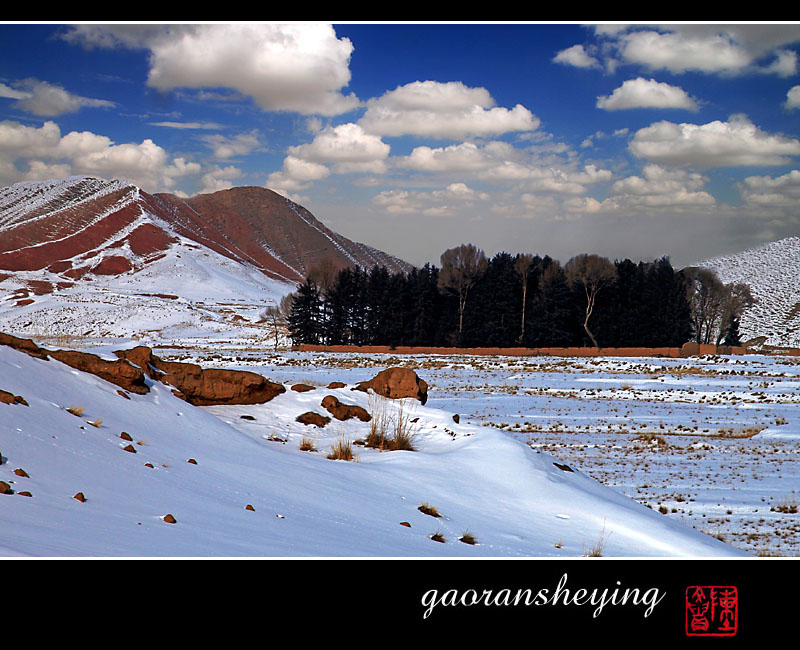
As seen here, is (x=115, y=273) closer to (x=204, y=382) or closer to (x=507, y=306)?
(x=507, y=306)

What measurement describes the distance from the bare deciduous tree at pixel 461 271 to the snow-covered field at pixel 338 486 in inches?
1609

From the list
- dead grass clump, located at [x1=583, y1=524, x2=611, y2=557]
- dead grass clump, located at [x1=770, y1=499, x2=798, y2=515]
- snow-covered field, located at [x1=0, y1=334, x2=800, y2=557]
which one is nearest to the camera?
snow-covered field, located at [x1=0, y1=334, x2=800, y2=557]

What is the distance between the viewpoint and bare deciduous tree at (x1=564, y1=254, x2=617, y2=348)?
2148 inches

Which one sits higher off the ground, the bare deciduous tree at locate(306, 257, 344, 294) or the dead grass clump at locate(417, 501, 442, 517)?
the bare deciduous tree at locate(306, 257, 344, 294)

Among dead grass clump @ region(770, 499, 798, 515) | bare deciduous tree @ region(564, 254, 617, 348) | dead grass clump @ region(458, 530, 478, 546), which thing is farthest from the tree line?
dead grass clump @ region(458, 530, 478, 546)

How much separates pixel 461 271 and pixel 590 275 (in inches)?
498

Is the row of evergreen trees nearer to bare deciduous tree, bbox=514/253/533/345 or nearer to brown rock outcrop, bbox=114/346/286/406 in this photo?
bare deciduous tree, bbox=514/253/533/345

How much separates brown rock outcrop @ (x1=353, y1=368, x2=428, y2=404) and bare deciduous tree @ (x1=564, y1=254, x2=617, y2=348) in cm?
4368

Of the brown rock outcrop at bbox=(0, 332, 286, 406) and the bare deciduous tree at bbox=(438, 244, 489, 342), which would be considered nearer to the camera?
the brown rock outcrop at bbox=(0, 332, 286, 406)

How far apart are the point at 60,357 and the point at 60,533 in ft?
22.1

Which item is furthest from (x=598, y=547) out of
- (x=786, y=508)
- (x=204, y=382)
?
(x=204, y=382)

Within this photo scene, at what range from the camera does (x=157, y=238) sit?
15312cm
